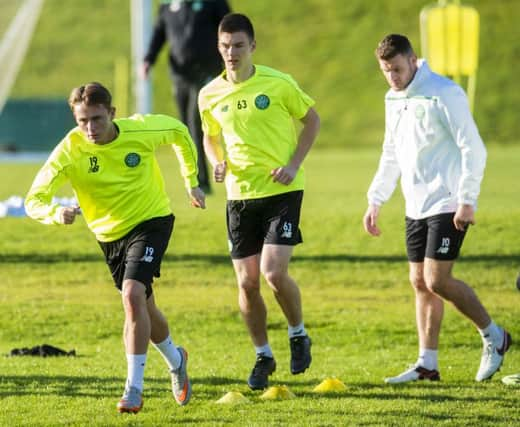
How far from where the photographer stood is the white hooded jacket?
7.48 m

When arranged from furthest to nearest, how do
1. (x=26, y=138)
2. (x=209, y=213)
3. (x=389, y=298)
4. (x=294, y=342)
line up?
(x=26, y=138) < (x=209, y=213) < (x=389, y=298) < (x=294, y=342)

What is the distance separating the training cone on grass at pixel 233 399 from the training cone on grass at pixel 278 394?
0.13 metres

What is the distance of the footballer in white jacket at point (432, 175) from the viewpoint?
7.50 metres

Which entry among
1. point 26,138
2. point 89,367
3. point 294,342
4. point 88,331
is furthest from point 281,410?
point 26,138

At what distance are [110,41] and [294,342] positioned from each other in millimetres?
35363

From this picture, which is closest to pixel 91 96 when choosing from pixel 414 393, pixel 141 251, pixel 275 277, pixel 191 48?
pixel 141 251

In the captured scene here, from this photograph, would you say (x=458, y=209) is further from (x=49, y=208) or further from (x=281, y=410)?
(x=49, y=208)

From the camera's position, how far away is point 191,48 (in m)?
15.1

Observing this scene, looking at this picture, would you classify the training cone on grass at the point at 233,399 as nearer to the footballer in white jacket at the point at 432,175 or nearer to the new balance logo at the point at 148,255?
the new balance logo at the point at 148,255

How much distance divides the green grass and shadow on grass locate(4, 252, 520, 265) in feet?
71.7

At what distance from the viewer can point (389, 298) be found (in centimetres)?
1172

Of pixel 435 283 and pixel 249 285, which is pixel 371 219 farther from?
pixel 249 285

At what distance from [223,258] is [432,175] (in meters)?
5.58

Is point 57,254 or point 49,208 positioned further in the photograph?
point 57,254
